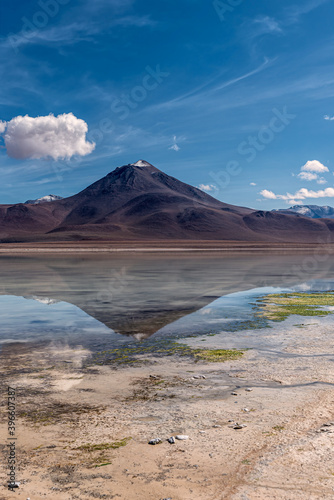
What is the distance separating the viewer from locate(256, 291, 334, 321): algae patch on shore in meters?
14.3

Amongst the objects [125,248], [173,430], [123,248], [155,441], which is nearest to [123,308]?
[173,430]

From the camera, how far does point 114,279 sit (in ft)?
85.5

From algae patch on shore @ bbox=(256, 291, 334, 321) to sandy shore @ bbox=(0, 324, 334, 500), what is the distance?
5.76 metres

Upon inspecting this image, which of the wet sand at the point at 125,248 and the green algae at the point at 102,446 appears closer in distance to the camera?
the green algae at the point at 102,446

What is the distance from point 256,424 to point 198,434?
80 cm

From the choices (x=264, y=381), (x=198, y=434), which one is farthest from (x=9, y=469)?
(x=264, y=381)

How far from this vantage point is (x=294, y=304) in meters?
16.4

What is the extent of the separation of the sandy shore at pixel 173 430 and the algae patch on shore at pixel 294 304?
576cm

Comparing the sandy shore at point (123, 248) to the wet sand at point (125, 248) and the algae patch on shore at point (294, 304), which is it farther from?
the algae patch on shore at point (294, 304)

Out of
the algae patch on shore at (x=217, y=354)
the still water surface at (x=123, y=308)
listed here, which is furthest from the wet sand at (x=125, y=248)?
the algae patch on shore at (x=217, y=354)

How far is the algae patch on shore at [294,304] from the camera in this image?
14.3 m

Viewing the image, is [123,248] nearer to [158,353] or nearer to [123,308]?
[123,308]

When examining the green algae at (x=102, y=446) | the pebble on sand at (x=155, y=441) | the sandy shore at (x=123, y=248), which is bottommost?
the green algae at (x=102, y=446)

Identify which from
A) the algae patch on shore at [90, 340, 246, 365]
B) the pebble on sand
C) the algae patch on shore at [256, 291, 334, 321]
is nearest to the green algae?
the pebble on sand
